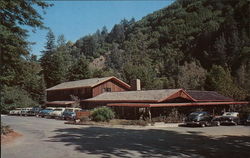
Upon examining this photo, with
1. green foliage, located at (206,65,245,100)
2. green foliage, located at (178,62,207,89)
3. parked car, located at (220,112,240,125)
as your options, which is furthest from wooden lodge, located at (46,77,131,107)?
parked car, located at (220,112,240,125)

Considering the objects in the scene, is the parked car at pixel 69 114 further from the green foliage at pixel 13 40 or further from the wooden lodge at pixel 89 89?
the green foliage at pixel 13 40

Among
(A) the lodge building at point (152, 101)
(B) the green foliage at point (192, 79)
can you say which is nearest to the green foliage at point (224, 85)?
(A) the lodge building at point (152, 101)

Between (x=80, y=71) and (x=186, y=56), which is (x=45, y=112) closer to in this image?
(x=80, y=71)

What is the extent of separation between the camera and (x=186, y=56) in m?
113

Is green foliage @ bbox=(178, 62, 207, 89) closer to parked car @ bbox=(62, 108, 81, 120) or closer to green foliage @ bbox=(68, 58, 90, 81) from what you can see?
parked car @ bbox=(62, 108, 81, 120)

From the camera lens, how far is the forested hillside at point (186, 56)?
5964 cm

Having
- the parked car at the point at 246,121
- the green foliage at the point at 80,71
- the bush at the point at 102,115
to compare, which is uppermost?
the green foliage at the point at 80,71

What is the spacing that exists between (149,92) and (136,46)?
9588cm

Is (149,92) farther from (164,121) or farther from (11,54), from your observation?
(11,54)

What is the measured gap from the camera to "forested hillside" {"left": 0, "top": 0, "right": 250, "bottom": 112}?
5964cm

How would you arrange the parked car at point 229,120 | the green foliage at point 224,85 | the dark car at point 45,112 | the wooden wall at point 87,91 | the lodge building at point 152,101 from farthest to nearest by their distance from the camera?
the wooden wall at point 87,91
the green foliage at point 224,85
the dark car at point 45,112
the lodge building at point 152,101
the parked car at point 229,120

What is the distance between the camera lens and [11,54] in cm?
1938

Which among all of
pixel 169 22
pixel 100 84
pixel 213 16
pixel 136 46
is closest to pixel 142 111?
pixel 100 84

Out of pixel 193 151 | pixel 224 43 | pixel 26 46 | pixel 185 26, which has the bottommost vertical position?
pixel 193 151
